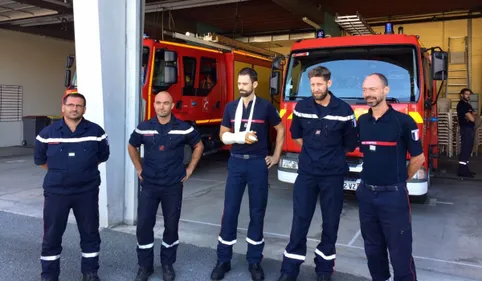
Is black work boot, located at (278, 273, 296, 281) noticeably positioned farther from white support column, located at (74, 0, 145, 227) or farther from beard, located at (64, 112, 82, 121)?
white support column, located at (74, 0, 145, 227)

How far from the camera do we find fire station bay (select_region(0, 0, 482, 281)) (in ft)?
11.3

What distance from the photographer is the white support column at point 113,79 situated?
5.13 m

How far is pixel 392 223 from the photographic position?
3078 mm

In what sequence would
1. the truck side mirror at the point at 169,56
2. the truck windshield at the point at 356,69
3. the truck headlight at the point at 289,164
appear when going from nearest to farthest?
the truck windshield at the point at 356,69
the truck headlight at the point at 289,164
the truck side mirror at the point at 169,56

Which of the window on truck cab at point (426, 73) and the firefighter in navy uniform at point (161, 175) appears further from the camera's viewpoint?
the window on truck cab at point (426, 73)

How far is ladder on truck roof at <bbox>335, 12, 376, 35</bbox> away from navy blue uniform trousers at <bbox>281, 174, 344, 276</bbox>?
4.43m

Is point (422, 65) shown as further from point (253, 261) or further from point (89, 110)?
point (89, 110)

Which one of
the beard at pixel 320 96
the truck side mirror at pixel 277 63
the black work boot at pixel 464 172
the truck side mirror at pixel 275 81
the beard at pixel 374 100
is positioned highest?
the truck side mirror at pixel 277 63

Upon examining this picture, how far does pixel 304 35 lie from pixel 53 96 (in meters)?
9.88

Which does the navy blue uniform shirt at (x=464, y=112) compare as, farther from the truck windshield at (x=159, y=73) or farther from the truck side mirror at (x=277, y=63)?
the truck windshield at (x=159, y=73)

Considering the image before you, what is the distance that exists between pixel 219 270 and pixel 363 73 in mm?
3648

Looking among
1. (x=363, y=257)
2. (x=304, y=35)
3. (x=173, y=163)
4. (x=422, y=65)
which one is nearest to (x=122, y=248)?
(x=173, y=163)

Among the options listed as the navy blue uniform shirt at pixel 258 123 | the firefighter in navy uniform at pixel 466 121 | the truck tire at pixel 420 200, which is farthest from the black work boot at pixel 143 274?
the firefighter in navy uniform at pixel 466 121

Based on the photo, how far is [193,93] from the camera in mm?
8805
